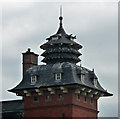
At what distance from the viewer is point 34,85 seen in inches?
2506

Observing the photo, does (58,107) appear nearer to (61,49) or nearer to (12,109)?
(61,49)

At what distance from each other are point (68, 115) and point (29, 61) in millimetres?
11697

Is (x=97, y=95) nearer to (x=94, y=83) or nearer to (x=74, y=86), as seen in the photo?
(x=94, y=83)

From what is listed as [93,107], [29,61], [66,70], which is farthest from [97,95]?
[29,61]

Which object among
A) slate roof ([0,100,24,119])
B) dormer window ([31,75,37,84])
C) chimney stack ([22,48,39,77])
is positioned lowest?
slate roof ([0,100,24,119])

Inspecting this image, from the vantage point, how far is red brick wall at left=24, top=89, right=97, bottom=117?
61.3 m

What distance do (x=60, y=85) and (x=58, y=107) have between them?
9.76ft

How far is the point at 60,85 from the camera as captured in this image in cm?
6100

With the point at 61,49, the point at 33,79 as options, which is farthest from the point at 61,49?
the point at 33,79

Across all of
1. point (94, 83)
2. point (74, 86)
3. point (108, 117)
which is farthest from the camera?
point (108, 117)

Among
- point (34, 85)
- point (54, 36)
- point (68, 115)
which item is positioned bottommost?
point (68, 115)

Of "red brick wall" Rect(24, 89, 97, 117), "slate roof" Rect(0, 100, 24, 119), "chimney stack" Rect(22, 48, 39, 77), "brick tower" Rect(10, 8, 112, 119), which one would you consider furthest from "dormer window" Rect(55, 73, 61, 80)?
"slate roof" Rect(0, 100, 24, 119)

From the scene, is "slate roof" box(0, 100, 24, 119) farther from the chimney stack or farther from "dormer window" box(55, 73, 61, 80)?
"dormer window" box(55, 73, 61, 80)

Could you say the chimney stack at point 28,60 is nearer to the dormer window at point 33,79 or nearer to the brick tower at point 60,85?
the brick tower at point 60,85
